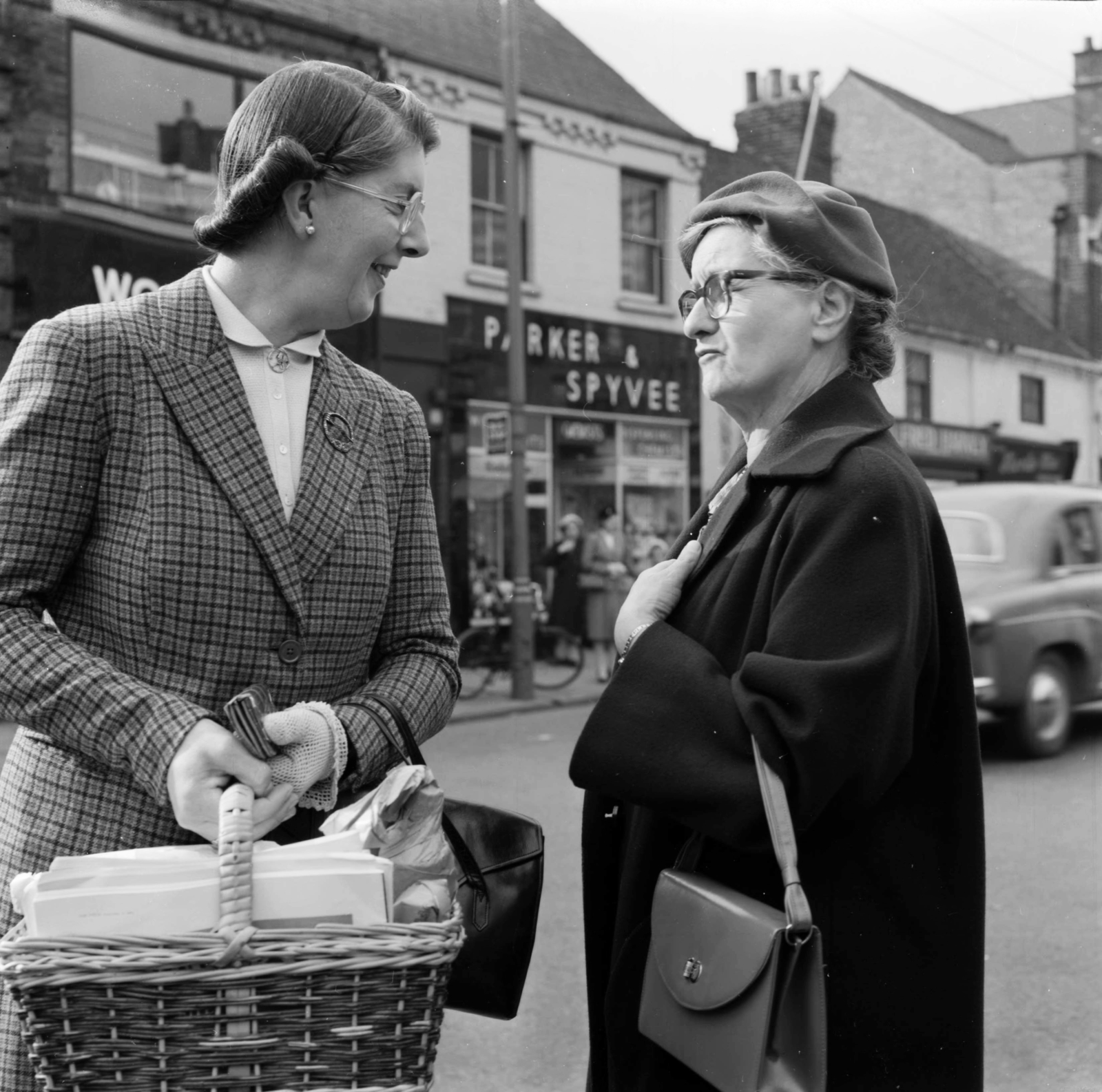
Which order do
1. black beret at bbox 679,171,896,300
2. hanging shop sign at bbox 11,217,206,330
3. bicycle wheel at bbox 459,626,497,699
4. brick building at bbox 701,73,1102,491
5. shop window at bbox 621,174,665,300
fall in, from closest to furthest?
black beret at bbox 679,171,896,300, brick building at bbox 701,73,1102,491, hanging shop sign at bbox 11,217,206,330, bicycle wheel at bbox 459,626,497,699, shop window at bbox 621,174,665,300

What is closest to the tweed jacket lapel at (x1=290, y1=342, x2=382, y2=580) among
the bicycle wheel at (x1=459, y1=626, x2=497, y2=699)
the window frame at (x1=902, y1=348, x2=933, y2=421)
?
the bicycle wheel at (x1=459, y1=626, x2=497, y2=699)

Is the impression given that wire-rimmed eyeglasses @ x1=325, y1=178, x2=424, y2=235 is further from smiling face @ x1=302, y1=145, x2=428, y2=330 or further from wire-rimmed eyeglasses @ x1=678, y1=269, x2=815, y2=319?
wire-rimmed eyeglasses @ x1=678, y1=269, x2=815, y2=319

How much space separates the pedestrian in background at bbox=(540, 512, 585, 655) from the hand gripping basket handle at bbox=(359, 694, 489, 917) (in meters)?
10.4

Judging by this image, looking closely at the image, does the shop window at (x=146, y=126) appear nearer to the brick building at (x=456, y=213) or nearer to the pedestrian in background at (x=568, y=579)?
the brick building at (x=456, y=213)

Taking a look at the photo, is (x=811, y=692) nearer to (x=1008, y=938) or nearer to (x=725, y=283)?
(x=725, y=283)

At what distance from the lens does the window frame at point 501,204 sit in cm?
1337

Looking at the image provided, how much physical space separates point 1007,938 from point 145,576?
407 centimetres

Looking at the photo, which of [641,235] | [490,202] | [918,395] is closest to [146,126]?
[490,202]

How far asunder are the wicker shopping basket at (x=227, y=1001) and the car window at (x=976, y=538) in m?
7.04

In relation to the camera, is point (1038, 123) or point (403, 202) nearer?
point (403, 202)

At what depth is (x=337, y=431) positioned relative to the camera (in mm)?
1708

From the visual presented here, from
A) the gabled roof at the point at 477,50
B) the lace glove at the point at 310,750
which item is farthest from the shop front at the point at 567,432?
the lace glove at the point at 310,750

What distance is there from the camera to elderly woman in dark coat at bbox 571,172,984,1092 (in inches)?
60.6

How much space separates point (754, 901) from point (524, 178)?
12.9 m
